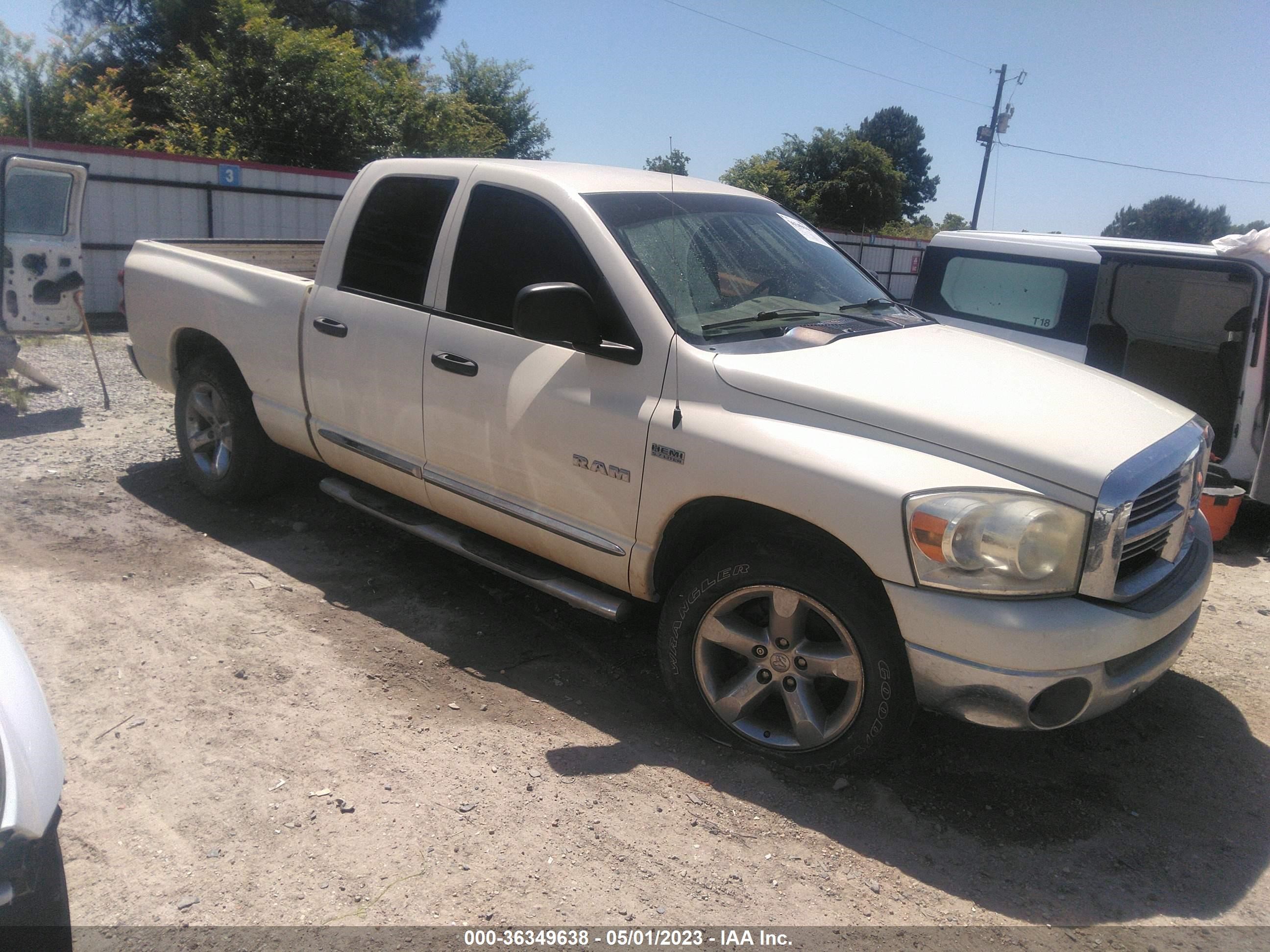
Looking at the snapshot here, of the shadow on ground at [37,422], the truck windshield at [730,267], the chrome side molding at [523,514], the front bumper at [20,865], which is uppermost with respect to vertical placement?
the truck windshield at [730,267]

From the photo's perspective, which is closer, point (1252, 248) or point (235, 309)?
point (235, 309)

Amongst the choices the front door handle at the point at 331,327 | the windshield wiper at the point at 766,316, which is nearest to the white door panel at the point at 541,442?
the windshield wiper at the point at 766,316

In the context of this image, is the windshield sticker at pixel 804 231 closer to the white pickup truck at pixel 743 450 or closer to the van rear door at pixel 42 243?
the white pickup truck at pixel 743 450

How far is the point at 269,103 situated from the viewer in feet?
65.4

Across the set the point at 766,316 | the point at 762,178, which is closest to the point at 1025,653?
the point at 766,316

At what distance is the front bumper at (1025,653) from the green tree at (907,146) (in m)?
72.9

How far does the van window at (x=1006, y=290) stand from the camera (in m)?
6.78

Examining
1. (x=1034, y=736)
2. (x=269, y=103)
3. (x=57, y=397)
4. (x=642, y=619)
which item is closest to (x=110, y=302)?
(x=57, y=397)

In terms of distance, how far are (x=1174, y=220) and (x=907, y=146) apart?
21.9 m

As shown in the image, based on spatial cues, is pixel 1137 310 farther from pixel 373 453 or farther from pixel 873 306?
pixel 373 453

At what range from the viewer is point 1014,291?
22.8 feet

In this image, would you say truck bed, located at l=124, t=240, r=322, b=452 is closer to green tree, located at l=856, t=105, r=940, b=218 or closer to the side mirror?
the side mirror

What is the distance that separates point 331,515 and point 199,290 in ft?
4.75

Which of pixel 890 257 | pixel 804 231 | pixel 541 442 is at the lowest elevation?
pixel 541 442
